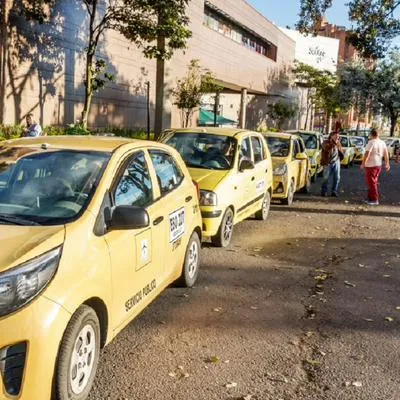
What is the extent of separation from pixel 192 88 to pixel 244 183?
17.4 metres

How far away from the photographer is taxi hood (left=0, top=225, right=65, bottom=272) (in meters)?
3.11

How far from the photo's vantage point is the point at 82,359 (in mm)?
3492

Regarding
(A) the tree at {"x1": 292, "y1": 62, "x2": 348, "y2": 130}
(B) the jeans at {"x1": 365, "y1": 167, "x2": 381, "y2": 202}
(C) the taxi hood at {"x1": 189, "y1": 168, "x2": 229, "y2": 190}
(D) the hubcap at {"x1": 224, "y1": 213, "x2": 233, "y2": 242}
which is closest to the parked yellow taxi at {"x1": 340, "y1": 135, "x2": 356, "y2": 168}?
(B) the jeans at {"x1": 365, "y1": 167, "x2": 381, "y2": 202}

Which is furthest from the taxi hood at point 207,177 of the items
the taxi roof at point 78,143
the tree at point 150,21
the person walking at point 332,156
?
the tree at point 150,21

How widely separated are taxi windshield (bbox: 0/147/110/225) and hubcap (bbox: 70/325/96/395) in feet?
2.42

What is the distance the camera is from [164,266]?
493 centimetres

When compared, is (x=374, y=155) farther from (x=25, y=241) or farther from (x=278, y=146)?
(x=25, y=241)

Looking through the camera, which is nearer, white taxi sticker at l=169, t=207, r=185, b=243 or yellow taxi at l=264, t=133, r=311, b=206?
white taxi sticker at l=169, t=207, r=185, b=243

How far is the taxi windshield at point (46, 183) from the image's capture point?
3.81m

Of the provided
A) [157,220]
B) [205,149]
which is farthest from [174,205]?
[205,149]

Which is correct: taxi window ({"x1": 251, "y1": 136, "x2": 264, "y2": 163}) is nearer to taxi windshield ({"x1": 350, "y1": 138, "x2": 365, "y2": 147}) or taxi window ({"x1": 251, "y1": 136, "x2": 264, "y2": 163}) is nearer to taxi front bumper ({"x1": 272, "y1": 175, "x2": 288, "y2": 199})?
taxi front bumper ({"x1": 272, "y1": 175, "x2": 288, "y2": 199})

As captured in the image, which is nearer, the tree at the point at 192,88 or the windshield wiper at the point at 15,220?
the windshield wiper at the point at 15,220

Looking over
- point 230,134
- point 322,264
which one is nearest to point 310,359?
point 322,264

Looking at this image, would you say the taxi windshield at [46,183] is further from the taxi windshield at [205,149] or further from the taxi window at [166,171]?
the taxi windshield at [205,149]
